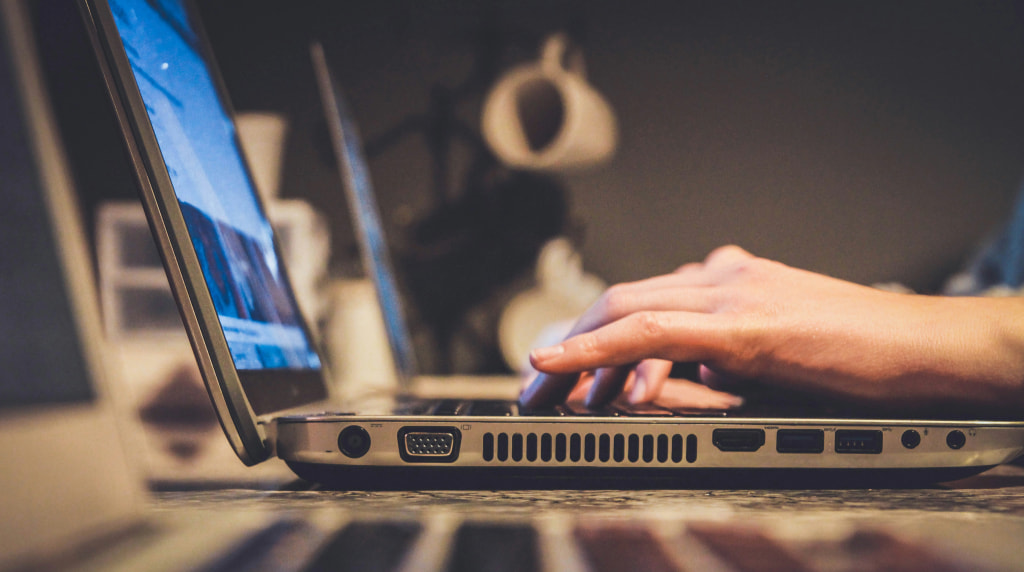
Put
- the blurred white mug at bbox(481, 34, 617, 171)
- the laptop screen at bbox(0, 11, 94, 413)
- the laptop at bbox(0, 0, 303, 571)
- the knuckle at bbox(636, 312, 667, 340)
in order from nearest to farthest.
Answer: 1. the laptop at bbox(0, 0, 303, 571)
2. the laptop screen at bbox(0, 11, 94, 413)
3. the knuckle at bbox(636, 312, 667, 340)
4. the blurred white mug at bbox(481, 34, 617, 171)

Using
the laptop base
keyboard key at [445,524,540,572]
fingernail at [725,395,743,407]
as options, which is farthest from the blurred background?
keyboard key at [445,524,540,572]

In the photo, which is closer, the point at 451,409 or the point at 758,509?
the point at 758,509

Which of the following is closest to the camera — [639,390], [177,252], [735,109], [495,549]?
[495,549]

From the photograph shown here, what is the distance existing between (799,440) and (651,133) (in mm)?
1793

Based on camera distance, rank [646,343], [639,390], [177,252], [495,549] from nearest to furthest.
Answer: [495,549] < [177,252] < [646,343] < [639,390]

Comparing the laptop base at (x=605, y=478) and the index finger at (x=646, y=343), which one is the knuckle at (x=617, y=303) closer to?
the index finger at (x=646, y=343)

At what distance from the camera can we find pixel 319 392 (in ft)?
2.29

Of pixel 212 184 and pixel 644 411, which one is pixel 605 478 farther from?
pixel 212 184

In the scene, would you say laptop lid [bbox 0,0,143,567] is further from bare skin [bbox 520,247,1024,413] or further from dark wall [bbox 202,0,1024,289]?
dark wall [bbox 202,0,1024,289]

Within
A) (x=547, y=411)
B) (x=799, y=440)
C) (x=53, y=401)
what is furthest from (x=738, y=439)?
(x=53, y=401)

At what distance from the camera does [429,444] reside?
365 mm

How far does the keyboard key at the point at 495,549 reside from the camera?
0.73ft

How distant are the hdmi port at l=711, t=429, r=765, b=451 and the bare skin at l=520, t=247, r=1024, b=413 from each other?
3.9 inches

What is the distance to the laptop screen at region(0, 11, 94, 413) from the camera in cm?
34
